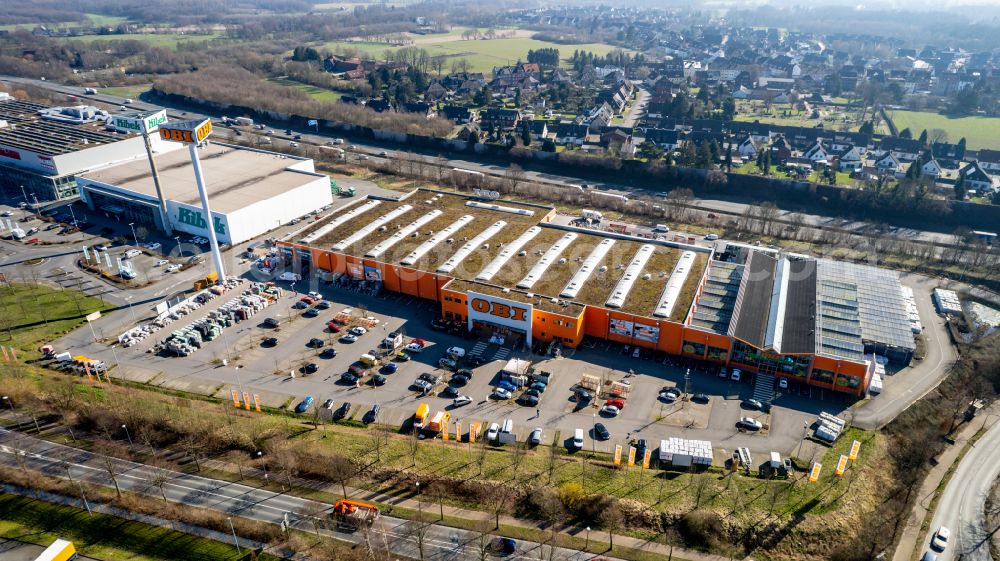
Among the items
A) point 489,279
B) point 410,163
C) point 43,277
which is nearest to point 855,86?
point 410,163

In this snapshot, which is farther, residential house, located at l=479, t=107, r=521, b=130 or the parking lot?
residential house, located at l=479, t=107, r=521, b=130

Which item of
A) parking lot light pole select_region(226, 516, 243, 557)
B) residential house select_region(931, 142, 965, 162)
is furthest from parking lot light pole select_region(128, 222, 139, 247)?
residential house select_region(931, 142, 965, 162)

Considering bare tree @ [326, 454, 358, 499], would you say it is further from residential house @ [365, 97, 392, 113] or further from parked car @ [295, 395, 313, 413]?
residential house @ [365, 97, 392, 113]

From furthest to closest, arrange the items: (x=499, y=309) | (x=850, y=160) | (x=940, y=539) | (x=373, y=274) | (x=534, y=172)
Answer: (x=534, y=172)
(x=850, y=160)
(x=373, y=274)
(x=499, y=309)
(x=940, y=539)

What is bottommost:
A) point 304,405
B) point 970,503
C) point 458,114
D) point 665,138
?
point 970,503

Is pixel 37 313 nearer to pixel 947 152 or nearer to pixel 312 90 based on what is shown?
pixel 312 90

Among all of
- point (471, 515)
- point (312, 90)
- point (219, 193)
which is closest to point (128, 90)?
point (312, 90)
